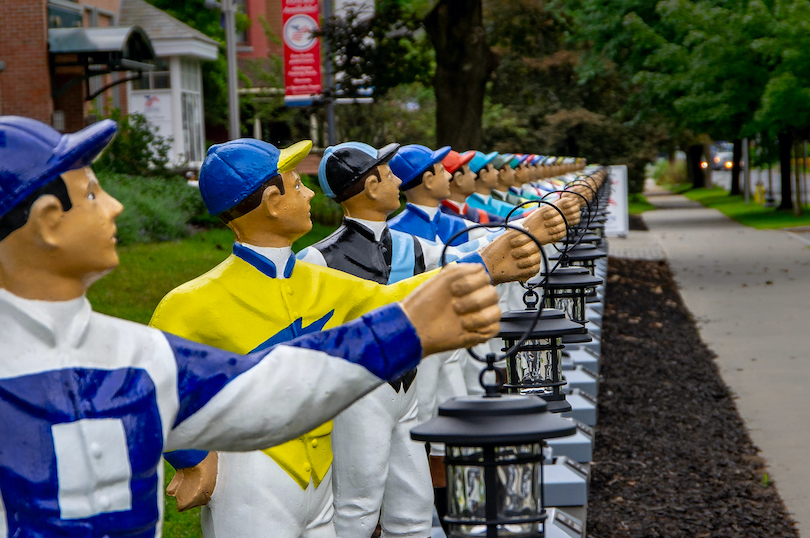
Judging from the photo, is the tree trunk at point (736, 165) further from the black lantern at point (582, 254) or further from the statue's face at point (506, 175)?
the black lantern at point (582, 254)

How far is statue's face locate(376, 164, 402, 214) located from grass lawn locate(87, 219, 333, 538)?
107 inches

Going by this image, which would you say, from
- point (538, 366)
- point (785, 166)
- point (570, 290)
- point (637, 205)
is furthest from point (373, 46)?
point (637, 205)

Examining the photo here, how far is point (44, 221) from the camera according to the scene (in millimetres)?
2023

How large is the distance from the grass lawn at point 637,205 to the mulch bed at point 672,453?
2527 centimetres

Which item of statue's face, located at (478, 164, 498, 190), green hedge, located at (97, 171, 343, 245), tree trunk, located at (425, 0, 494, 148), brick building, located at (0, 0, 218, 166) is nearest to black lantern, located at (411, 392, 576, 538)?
statue's face, located at (478, 164, 498, 190)

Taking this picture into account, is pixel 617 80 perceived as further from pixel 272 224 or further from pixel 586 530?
pixel 272 224

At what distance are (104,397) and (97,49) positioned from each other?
1994cm

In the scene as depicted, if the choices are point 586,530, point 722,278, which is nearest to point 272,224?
point 586,530

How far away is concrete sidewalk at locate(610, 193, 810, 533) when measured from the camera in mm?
7979

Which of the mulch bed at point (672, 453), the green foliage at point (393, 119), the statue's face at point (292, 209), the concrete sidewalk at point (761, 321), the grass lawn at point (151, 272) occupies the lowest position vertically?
the mulch bed at point (672, 453)

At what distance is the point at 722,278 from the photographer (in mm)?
18047

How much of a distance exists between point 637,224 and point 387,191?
2807cm

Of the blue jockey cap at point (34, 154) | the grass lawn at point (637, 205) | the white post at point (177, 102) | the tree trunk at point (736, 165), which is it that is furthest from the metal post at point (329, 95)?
the tree trunk at point (736, 165)

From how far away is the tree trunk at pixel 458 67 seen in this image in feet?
49.8
